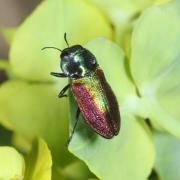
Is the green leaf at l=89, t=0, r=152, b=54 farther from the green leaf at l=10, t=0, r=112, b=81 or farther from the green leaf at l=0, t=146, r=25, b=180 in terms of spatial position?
the green leaf at l=0, t=146, r=25, b=180

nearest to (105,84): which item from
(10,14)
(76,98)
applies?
(76,98)

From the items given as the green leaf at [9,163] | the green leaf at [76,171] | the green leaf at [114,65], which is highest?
the green leaf at [114,65]

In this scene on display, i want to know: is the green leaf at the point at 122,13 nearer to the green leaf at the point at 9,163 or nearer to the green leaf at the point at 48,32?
the green leaf at the point at 48,32

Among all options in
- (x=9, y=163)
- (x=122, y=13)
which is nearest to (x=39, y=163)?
(x=9, y=163)

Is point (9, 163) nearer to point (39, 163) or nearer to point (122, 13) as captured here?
point (39, 163)

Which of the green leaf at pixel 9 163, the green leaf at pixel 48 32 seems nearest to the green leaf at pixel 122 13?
the green leaf at pixel 48 32
